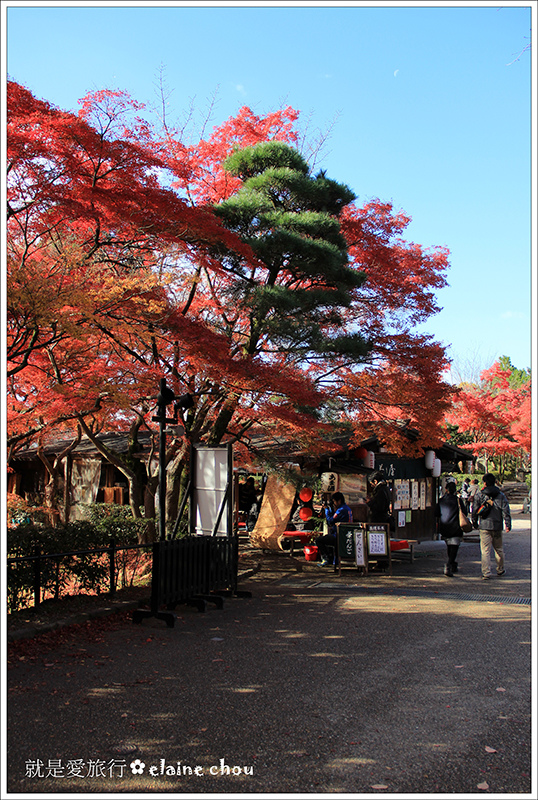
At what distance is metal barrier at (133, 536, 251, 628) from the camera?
297 inches

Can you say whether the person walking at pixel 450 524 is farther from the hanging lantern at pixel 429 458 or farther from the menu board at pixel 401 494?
the hanging lantern at pixel 429 458

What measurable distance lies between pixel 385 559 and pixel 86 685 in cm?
771

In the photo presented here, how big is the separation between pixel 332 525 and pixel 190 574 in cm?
473

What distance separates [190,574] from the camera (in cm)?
819

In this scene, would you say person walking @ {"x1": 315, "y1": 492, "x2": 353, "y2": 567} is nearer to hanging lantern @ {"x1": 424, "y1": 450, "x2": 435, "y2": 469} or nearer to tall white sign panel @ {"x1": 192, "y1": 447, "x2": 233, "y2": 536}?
tall white sign panel @ {"x1": 192, "y1": 447, "x2": 233, "y2": 536}

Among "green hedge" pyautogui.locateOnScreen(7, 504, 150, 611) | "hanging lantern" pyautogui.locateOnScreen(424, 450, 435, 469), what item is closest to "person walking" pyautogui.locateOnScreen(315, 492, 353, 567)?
"green hedge" pyautogui.locateOnScreen(7, 504, 150, 611)

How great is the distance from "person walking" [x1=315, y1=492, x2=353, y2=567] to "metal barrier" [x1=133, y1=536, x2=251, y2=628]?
10.9 ft

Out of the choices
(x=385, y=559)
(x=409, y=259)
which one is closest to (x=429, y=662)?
(x=385, y=559)

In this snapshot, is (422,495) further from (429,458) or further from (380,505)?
(380,505)

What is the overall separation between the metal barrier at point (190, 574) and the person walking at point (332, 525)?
331cm

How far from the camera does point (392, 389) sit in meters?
12.4

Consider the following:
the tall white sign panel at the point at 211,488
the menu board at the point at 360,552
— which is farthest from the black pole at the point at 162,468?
the menu board at the point at 360,552

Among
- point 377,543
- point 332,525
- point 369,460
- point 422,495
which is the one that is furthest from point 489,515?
point 422,495

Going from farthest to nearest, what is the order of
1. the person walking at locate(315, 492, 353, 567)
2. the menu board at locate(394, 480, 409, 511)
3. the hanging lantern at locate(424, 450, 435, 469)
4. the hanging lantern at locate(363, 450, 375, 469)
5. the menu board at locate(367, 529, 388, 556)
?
1. the hanging lantern at locate(424, 450, 435, 469)
2. the menu board at locate(394, 480, 409, 511)
3. the hanging lantern at locate(363, 450, 375, 469)
4. the person walking at locate(315, 492, 353, 567)
5. the menu board at locate(367, 529, 388, 556)
